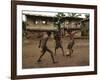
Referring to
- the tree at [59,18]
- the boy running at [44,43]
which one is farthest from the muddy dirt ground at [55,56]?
the tree at [59,18]

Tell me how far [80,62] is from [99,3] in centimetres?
73

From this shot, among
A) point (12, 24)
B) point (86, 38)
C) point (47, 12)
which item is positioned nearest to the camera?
point (12, 24)

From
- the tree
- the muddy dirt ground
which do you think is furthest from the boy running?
the tree

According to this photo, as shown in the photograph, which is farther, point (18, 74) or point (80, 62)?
point (80, 62)

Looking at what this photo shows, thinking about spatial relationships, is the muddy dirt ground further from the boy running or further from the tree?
the tree

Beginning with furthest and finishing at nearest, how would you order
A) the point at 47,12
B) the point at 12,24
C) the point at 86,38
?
1. the point at 86,38
2. the point at 47,12
3. the point at 12,24

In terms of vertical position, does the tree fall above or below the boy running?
above

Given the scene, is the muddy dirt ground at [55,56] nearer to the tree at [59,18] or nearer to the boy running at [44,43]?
the boy running at [44,43]

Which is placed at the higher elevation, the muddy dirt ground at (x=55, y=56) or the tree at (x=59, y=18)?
the tree at (x=59, y=18)

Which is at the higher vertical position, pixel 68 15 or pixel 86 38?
pixel 68 15

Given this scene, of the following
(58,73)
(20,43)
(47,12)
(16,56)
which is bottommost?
(58,73)

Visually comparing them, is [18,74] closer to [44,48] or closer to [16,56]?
[16,56]

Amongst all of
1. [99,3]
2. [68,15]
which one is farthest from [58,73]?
[99,3]

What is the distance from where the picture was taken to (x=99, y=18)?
2.27 meters
